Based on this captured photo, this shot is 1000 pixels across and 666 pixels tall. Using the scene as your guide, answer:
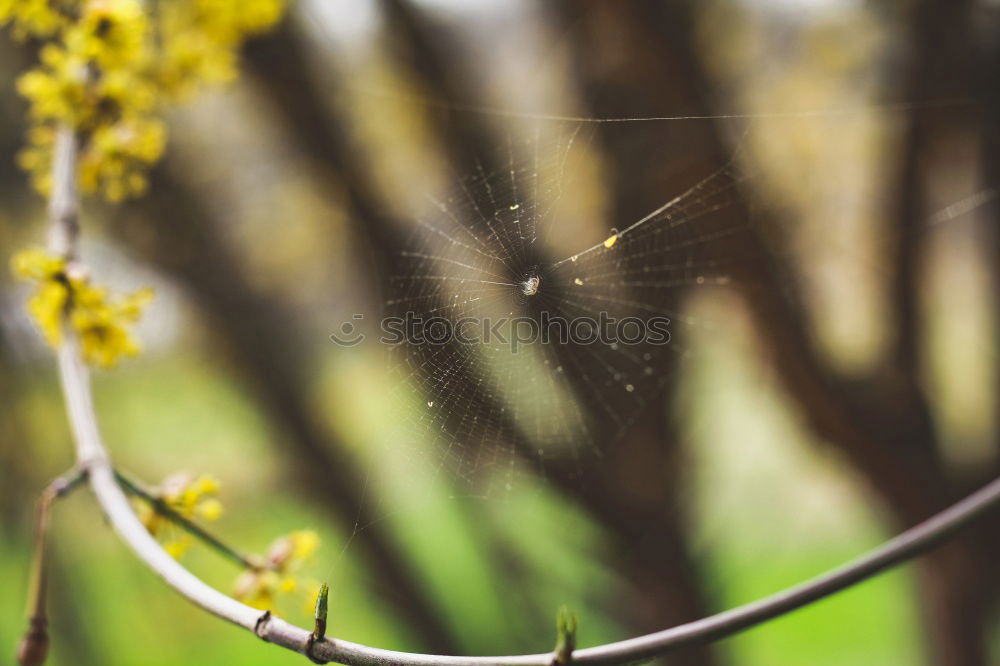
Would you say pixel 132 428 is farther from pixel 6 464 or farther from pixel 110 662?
pixel 110 662

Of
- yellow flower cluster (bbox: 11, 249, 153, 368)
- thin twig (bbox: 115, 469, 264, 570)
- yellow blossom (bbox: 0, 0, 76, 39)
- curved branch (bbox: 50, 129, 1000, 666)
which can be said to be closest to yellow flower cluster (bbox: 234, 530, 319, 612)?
thin twig (bbox: 115, 469, 264, 570)

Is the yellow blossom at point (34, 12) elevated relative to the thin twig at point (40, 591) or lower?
elevated

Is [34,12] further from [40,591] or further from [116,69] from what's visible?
[40,591]

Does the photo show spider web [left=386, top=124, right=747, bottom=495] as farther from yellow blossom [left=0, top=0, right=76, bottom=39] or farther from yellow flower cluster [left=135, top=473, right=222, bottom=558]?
yellow blossom [left=0, top=0, right=76, bottom=39]

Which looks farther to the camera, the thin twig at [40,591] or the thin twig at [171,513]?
the thin twig at [171,513]

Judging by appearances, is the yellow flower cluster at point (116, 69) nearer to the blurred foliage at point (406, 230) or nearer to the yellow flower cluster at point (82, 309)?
the blurred foliage at point (406, 230)

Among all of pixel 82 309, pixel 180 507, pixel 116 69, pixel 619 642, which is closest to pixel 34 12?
pixel 116 69

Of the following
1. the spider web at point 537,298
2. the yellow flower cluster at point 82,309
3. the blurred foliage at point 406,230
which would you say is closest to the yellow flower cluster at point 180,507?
the yellow flower cluster at point 82,309

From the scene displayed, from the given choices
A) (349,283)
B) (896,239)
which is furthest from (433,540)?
(896,239)
